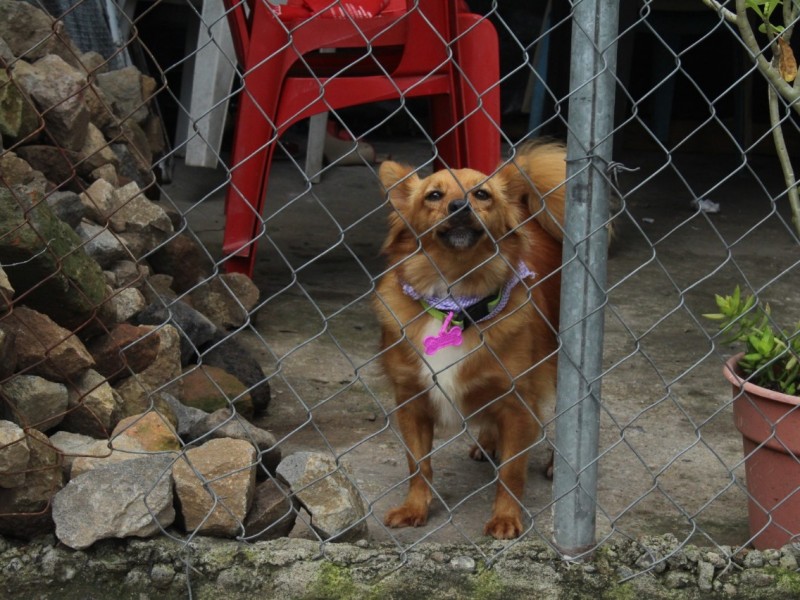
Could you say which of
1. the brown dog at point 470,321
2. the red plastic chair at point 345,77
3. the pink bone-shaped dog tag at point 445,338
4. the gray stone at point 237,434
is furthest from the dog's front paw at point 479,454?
the red plastic chair at point 345,77

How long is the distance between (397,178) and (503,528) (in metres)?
0.99

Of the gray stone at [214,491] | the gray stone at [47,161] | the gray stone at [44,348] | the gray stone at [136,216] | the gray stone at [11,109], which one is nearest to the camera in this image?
the gray stone at [214,491]

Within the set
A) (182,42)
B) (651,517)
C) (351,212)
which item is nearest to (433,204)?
(651,517)

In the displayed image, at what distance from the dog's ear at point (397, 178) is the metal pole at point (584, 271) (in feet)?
2.66

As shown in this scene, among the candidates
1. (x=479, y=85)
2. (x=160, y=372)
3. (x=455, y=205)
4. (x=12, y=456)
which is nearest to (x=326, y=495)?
(x=12, y=456)

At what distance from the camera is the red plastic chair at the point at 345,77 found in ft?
13.4

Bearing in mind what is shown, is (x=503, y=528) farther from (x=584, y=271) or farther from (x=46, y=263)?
(x=46, y=263)

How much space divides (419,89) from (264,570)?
97.4 inches

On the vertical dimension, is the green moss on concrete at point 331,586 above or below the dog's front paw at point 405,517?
above

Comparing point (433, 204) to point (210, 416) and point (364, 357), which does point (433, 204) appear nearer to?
point (210, 416)

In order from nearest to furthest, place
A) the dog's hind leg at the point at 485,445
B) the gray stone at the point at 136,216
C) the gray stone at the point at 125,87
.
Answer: the dog's hind leg at the point at 485,445 → the gray stone at the point at 136,216 → the gray stone at the point at 125,87

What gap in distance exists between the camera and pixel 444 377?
290 cm

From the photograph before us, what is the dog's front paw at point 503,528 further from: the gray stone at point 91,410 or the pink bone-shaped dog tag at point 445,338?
the gray stone at point 91,410

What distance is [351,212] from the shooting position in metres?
6.04
